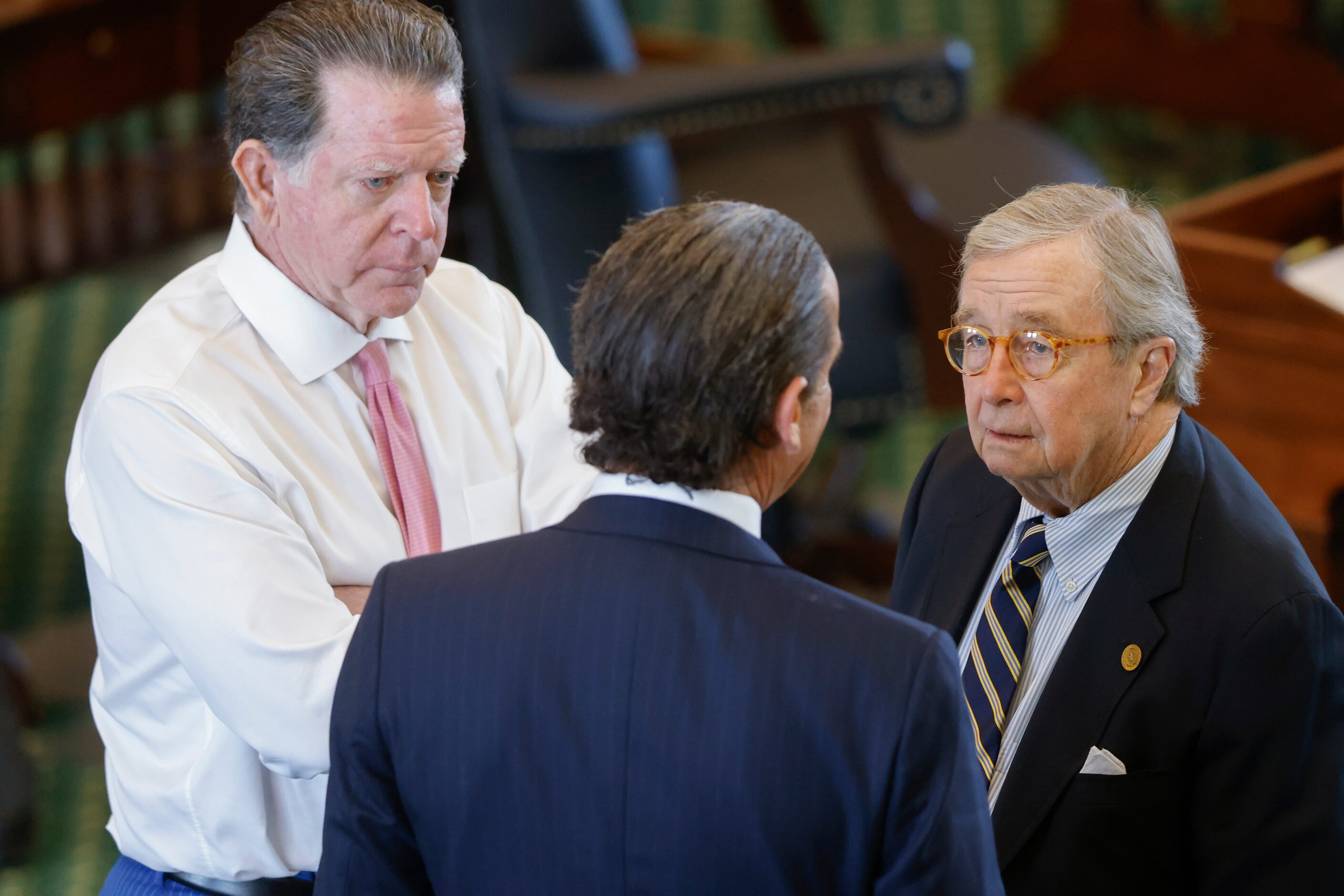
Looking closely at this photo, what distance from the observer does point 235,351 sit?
1721 mm

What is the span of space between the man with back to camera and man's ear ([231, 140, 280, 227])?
0.54 meters

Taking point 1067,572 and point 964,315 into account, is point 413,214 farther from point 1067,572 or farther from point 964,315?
point 1067,572

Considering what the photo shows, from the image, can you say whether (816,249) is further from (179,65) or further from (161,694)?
(179,65)

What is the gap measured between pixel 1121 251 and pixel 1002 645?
0.47m

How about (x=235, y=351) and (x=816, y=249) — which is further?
(x=235, y=351)

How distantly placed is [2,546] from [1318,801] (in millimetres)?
3271

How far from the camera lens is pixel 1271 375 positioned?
300cm

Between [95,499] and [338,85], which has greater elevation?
[338,85]

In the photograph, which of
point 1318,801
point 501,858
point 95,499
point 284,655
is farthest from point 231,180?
point 1318,801

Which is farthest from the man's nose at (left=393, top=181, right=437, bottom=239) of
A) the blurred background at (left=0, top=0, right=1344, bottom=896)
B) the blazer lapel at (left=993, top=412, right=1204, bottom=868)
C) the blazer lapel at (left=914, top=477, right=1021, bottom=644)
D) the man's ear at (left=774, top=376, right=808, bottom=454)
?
the blurred background at (left=0, top=0, right=1344, bottom=896)

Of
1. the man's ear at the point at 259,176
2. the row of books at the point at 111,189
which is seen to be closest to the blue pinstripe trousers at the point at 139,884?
the man's ear at the point at 259,176

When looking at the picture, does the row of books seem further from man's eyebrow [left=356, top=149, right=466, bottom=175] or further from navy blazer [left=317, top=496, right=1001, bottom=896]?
navy blazer [left=317, top=496, right=1001, bottom=896]

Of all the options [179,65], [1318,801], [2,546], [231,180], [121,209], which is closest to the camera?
[1318,801]

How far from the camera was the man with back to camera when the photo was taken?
1227 millimetres
